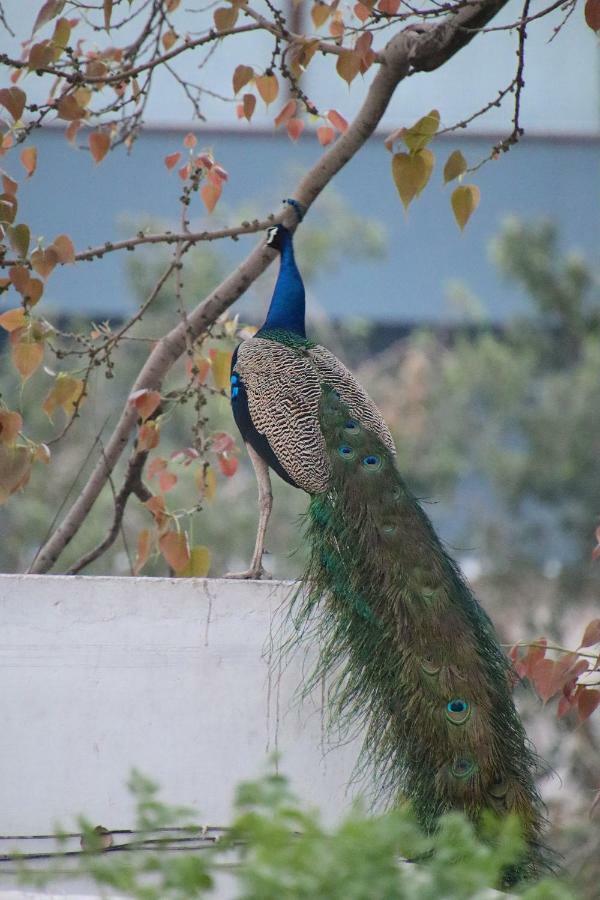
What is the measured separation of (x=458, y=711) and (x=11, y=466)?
1.01m

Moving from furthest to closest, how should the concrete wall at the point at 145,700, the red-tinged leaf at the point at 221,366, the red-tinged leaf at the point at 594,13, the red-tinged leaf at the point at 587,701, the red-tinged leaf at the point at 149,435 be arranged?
the red-tinged leaf at the point at 221,366
the red-tinged leaf at the point at 149,435
the concrete wall at the point at 145,700
the red-tinged leaf at the point at 587,701
the red-tinged leaf at the point at 594,13

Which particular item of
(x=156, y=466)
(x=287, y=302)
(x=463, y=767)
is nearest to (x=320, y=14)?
(x=287, y=302)

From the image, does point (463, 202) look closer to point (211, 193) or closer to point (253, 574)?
point (211, 193)

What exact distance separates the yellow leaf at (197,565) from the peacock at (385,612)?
0.17 metres

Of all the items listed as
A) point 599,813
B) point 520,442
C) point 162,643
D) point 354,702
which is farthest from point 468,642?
point 520,442

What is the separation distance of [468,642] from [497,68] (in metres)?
6.89

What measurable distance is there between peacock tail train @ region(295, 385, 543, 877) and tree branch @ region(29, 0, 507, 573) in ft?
2.06

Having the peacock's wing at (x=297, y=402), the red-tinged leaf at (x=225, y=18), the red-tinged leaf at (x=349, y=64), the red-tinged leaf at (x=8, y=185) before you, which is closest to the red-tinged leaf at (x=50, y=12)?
the red-tinged leaf at (x=8, y=185)

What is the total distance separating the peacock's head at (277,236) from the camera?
318 centimetres

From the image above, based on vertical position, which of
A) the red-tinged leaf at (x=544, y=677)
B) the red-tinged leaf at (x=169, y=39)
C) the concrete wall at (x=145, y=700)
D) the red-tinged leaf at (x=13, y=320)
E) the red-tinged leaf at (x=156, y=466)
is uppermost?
the red-tinged leaf at (x=169, y=39)

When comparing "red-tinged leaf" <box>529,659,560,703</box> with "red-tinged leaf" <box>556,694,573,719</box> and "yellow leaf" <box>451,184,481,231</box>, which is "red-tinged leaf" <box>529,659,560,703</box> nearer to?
"red-tinged leaf" <box>556,694,573,719</box>

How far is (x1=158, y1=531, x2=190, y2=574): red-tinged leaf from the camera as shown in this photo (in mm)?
2908

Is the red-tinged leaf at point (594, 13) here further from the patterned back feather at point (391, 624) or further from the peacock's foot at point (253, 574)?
the peacock's foot at point (253, 574)

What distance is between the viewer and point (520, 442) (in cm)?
723
